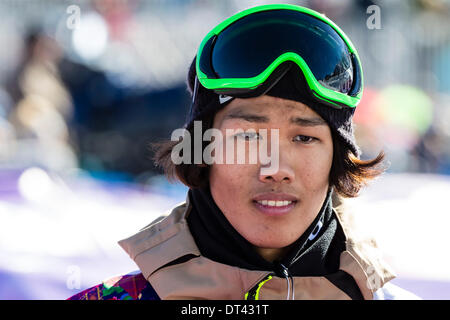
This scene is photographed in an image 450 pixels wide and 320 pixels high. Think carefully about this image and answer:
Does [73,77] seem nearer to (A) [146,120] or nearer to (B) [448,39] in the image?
(A) [146,120]

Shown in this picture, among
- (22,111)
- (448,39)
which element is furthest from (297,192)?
(448,39)

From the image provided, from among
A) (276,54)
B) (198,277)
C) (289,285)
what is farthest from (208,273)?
(276,54)

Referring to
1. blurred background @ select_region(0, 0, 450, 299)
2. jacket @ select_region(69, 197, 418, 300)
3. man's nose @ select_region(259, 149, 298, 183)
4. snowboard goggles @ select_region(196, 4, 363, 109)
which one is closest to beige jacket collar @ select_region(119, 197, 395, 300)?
jacket @ select_region(69, 197, 418, 300)

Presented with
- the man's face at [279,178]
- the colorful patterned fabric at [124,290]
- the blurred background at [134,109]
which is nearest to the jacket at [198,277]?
the colorful patterned fabric at [124,290]

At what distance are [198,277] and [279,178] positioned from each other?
478mm

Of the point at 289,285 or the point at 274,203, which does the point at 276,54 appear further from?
the point at 289,285

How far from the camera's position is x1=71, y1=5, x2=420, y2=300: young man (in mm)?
1980

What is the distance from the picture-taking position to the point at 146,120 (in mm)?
9023

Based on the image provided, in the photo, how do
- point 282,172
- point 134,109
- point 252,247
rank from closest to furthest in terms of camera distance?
point 282,172, point 252,247, point 134,109

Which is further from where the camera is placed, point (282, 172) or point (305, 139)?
point (305, 139)

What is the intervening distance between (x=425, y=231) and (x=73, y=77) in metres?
6.50

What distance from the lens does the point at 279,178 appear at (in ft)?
6.41

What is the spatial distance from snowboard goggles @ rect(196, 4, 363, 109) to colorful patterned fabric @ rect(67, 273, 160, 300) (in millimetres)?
813

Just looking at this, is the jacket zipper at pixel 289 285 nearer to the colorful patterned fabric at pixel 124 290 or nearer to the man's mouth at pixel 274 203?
the man's mouth at pixel 274 203
